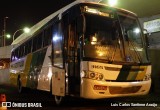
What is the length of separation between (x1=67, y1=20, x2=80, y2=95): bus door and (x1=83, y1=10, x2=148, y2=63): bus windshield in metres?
0.53

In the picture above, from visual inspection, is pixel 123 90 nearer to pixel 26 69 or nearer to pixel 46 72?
pixel 46 72

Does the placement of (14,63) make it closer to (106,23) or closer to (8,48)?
(106,23)

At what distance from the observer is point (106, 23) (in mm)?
9719

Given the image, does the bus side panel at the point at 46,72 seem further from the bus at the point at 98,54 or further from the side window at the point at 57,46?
the side window at the point at 57,46

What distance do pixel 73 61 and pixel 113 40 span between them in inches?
58.3

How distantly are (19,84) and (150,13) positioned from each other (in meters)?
10.5

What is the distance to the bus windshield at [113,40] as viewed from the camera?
921 centimetres

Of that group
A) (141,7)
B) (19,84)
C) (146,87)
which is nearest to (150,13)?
(141,7)

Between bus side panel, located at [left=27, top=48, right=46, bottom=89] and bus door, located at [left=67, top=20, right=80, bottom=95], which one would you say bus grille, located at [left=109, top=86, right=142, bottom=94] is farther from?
bus side panel, located at [left=27, top=48, right=46, bottom=89]

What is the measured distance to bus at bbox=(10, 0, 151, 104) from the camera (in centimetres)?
902

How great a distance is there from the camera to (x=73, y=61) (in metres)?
9.70

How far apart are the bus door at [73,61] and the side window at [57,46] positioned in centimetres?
66

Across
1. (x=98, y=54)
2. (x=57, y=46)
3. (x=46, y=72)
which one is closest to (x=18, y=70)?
(x=46, y=72)

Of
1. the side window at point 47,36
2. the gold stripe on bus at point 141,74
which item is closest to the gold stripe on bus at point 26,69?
the side window at point 47,36
